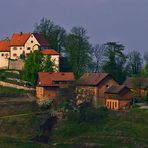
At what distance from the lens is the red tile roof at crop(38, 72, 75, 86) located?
297 feet

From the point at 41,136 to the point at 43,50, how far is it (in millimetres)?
29929

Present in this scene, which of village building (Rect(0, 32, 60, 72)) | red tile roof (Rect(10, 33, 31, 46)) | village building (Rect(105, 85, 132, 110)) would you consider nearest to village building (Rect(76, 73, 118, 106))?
village building (Rect(105, 85, 132, 110))

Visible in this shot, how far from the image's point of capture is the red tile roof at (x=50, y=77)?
90387 millimetres

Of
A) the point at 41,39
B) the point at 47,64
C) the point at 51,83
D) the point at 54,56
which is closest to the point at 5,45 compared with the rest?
the point at 41,39

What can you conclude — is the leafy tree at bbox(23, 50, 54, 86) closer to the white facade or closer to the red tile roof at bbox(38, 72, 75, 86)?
the red tile roof at bbox(38, 72, 75, 86)

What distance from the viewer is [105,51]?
10944 cm

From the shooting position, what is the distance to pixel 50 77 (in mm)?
91625

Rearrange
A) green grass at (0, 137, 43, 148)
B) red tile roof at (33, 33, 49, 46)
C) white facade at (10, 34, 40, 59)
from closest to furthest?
green grass at (0, 137, 43, 148) → red tile roof at (33, 33, 49, 46) → white facade at (10, 34, 40, 59)

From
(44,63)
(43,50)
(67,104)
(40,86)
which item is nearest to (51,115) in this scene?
(67,104)

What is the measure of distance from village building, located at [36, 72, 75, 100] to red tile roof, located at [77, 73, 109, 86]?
4.07ft

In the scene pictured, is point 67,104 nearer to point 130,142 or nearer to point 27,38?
point 130,142

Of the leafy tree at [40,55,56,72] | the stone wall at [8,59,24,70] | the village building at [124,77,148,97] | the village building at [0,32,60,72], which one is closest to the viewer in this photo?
the village building at [124,77,148,97]

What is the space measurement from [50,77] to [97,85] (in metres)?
6.09

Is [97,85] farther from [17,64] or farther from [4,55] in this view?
[4,55]
